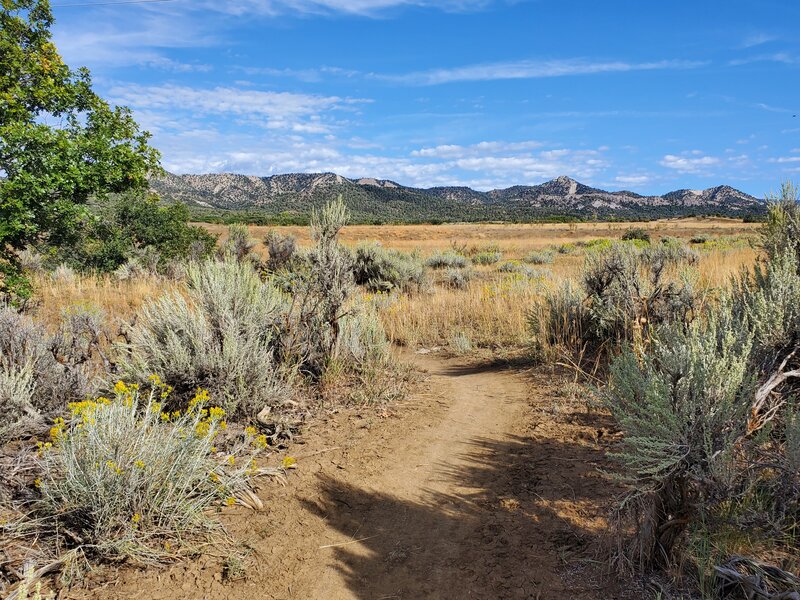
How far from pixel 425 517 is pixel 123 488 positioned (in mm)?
2019

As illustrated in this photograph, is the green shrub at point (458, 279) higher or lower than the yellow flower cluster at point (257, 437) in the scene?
higher

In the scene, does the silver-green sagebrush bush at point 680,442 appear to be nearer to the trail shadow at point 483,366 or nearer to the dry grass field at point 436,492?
the dry grass field at point 436,492

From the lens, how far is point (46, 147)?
7789 mm

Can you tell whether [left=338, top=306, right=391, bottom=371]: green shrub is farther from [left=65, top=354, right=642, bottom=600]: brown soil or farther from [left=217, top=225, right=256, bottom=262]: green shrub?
[left=217, top=225, right=256, bottom=262]: green shrub

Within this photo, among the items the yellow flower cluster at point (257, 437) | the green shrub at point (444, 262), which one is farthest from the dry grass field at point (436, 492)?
the green shrub at point (444, 262)

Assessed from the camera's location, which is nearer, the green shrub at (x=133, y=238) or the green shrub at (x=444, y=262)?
the green shrub at (x=133, y=238)

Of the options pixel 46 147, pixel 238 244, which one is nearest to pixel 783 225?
pixel 46 147

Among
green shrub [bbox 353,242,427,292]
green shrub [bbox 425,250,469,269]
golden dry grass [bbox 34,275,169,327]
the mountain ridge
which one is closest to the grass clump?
golden dry grass [bbox 34,275,169,327]

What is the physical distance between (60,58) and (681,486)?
1383 cm

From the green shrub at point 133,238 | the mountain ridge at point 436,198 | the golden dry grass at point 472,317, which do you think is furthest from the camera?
the mountain ridge at point 436,198

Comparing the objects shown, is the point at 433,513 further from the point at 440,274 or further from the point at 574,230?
the point at 574,230

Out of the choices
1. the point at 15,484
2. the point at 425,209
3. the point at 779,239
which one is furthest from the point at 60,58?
the point at 425,209

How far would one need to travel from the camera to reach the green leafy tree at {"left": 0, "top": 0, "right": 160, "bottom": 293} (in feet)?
25.1

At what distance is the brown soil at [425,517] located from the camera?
120 inches
